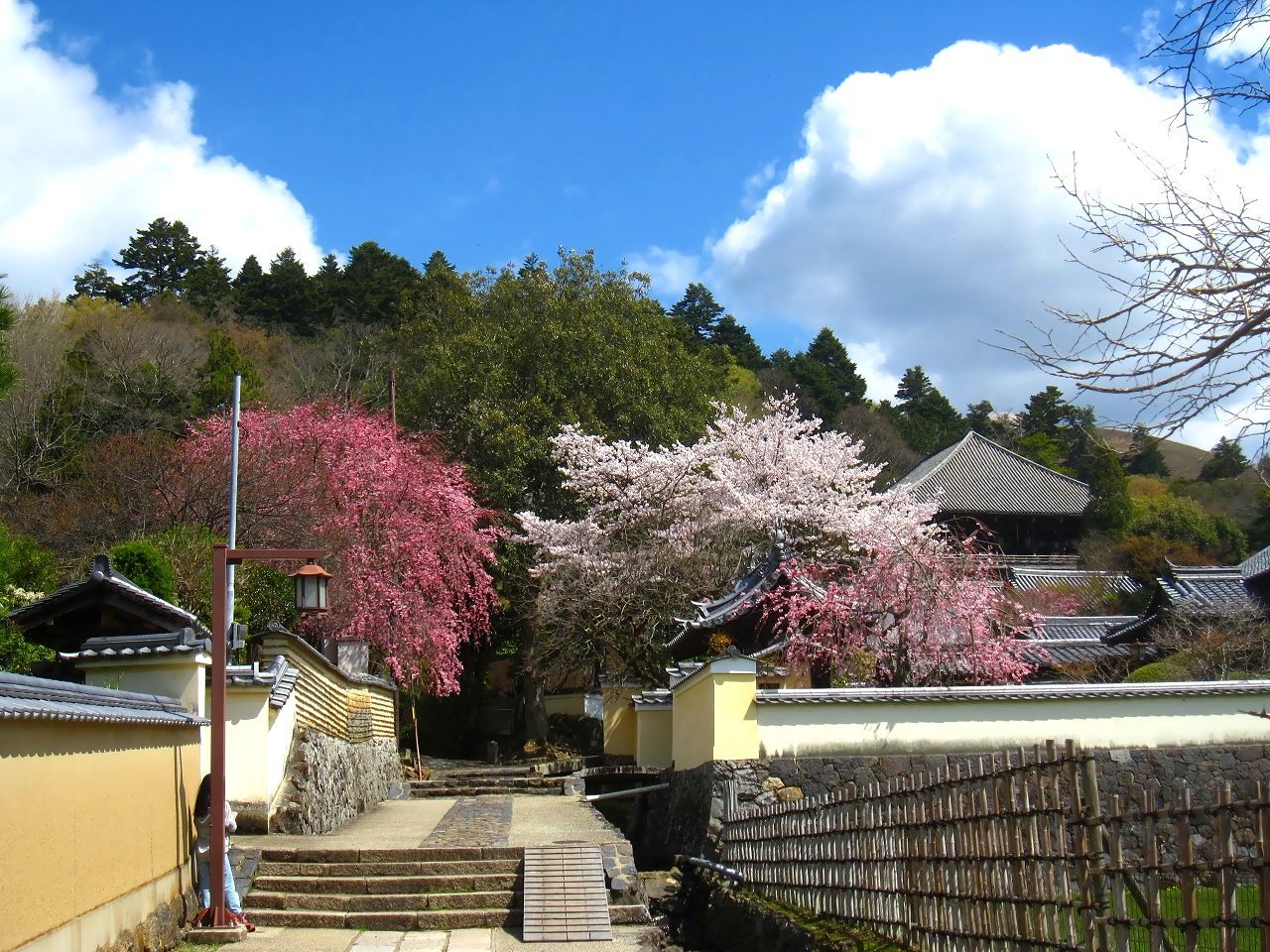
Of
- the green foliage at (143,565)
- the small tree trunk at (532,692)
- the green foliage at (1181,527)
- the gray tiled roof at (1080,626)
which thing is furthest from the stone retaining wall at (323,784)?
the green foliage at (1181,527)

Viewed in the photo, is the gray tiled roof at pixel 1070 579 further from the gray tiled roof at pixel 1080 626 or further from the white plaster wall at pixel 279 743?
the white plaster wall at pixel 279 743

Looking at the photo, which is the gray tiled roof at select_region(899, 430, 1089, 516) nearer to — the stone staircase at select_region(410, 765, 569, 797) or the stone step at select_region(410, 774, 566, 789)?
the stone staircase at select_region(410, 765, 569, 797)

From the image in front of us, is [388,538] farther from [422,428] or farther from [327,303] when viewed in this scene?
[327,303]

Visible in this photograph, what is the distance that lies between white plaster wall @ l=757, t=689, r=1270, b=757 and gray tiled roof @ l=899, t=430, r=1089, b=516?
25.2 m

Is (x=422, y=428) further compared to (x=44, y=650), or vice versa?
(x=422, y=428)

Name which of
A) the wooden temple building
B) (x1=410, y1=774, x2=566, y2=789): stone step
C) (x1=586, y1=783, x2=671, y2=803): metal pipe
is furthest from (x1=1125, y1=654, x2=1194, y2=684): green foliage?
the wooden temple building

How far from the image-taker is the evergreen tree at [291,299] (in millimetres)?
45812

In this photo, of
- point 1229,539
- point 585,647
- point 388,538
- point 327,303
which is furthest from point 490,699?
point 1229,539

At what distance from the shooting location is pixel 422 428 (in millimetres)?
28547

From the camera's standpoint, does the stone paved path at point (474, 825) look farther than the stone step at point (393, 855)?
Yes

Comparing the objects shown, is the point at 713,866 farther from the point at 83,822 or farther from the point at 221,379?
the point at 221,379

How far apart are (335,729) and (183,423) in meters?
15.4

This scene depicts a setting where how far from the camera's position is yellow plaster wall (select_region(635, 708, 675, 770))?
1884 centimetres

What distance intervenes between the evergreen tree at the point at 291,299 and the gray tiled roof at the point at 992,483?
25101mm
